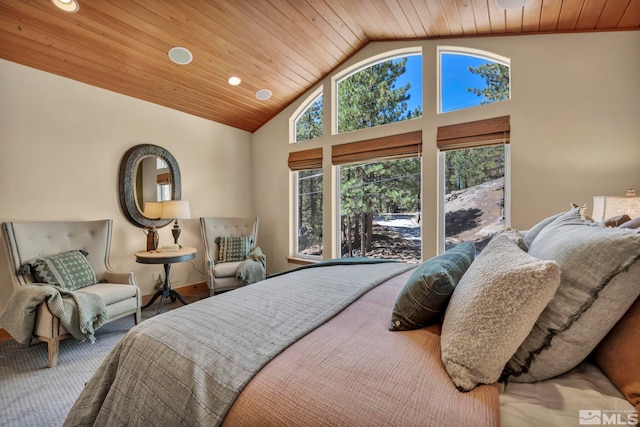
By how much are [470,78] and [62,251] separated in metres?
4.47

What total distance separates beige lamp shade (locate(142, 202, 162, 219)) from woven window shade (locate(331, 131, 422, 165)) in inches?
89.2

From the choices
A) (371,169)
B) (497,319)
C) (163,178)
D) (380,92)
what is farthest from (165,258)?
(380,92)

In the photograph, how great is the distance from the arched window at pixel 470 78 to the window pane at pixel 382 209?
79 centimetres

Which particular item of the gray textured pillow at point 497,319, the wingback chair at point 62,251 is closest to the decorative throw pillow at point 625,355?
the gray textured pillow at point 497,319

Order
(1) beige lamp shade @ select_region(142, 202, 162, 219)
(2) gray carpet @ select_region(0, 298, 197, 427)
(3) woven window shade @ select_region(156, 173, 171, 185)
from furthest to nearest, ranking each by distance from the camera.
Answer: (3) woven window shade @ select_region(156, 173, 171, 185), (1) beige lamp shade @ select_region(142, 202, 162, 219), (2) gray carpet @ select_region(0, 298, 197, 427)

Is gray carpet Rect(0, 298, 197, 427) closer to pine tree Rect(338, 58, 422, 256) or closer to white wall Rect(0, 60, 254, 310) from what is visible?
white wall Rect(0, 60, 254, 310)

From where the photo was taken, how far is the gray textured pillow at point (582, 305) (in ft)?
2.31

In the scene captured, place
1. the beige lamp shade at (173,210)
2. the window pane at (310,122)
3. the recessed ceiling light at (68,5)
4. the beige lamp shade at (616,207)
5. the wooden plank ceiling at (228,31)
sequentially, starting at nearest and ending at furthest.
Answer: the beige lamp shade at (616,207) → the recessed ceiling light at (68,5) → the wooden plank ceiling at (228,31) → the beige lamp shade at (173,210) → the window pane at (310,122)

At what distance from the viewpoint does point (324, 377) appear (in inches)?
30.6

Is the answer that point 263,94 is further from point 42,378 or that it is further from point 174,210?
point 42,378

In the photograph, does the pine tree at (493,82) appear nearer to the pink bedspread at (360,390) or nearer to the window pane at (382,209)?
the window pane at (382,209)

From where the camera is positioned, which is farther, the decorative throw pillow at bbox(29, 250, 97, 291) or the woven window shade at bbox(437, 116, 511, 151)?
the woven window shade at bbox(437, 116, 511, 151)

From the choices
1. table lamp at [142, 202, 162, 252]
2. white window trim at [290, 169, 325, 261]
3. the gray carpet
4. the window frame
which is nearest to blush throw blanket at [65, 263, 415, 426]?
the gray carpet

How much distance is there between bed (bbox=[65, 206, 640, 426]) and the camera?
0.68 metres
